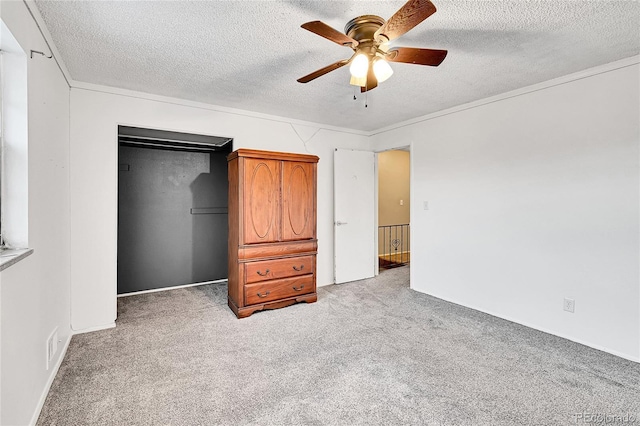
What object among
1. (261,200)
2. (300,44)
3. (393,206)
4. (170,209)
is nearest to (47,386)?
(261,200)

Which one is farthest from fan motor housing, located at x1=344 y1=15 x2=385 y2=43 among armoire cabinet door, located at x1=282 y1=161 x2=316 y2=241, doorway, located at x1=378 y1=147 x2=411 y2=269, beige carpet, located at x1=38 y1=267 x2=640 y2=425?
doorway, located at x1=378 y1=147 x2=411 y2=269

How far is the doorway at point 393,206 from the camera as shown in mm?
6672

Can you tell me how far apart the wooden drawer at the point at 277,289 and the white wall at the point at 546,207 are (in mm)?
1674

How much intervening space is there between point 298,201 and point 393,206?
12.3ft

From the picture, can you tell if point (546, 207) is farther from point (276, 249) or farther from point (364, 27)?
point (276, 249)

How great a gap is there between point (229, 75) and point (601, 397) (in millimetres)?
3686

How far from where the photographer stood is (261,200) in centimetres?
341

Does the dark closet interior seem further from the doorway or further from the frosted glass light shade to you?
the doorway

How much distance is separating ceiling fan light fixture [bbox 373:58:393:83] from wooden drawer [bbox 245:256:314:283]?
227 cm

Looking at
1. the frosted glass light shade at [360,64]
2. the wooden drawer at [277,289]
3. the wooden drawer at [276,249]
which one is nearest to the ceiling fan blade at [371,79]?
the frosted glass light shade at [360,64]

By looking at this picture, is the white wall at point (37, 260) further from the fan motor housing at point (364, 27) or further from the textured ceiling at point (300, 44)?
the fan motor housing at point (364, 27)

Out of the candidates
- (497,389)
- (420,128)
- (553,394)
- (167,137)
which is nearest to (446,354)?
(497,389)

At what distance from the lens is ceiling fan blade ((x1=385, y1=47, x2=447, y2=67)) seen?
6.02 ft

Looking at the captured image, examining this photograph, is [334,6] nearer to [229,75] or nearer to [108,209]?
[229,75]
